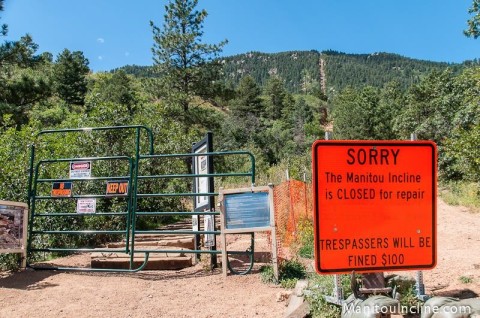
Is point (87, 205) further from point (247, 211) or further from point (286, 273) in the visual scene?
point (286, 273)

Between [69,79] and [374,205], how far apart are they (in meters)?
55.2

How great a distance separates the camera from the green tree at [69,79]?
52.5 metres

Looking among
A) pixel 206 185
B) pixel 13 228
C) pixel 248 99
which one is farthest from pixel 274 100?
pixel 13 228

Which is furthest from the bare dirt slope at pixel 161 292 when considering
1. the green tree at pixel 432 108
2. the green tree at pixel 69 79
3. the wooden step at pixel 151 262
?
the green tree at pixel 69 79

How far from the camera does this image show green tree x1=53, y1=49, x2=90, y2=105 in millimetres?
52500

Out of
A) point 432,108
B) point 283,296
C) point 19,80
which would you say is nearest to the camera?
point 283,296

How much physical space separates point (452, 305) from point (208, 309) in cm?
250

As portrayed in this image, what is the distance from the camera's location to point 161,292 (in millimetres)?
5703

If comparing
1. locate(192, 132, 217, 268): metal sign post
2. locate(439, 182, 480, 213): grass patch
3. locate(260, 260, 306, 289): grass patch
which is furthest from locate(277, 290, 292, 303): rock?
locate(439, 182, 480, 213): grass patch

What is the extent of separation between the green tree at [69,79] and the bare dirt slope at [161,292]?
160ft

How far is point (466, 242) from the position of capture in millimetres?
8664

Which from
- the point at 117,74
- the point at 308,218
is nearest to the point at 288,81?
the point at 117,74

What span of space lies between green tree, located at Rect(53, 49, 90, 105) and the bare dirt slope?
160 feet

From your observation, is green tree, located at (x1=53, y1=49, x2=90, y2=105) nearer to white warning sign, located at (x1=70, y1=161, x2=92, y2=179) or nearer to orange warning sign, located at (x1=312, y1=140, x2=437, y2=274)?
white warning sign, located at (x1=70, y1=161, x2=92, y2=179)
